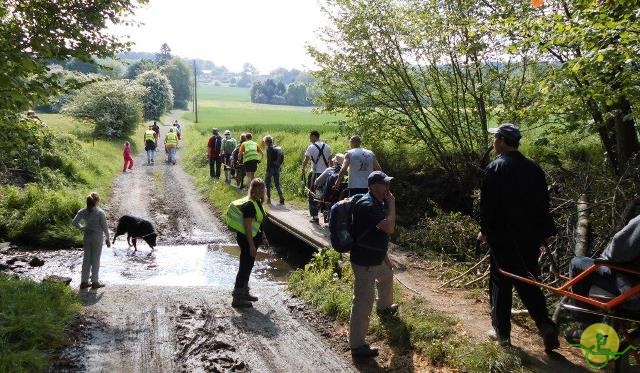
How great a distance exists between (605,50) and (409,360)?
3.88 meters

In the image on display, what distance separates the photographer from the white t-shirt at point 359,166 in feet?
29.9

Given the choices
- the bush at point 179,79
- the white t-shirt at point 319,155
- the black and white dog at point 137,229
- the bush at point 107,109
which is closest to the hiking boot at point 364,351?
the white t-shirt at point 319,155

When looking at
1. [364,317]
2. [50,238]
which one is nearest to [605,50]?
[364,317]

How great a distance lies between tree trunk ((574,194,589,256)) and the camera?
6305 millimetres

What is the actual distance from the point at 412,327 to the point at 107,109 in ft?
108

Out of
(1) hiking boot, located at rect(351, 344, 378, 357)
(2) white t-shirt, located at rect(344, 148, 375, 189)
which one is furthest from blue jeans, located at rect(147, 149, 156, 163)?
(1) hiking boot, located at rect(351, 344, 378, 357)

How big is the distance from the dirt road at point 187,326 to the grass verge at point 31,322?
10.5 inches

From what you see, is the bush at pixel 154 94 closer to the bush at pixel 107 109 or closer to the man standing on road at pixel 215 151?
the bush at pixel 107 109

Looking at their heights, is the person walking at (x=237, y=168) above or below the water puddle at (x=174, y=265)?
above

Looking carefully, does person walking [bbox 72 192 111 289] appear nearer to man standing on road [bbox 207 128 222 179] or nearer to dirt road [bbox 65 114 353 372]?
dirt road [bbox 65 114 353 372]

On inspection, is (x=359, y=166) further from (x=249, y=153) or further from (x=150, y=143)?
(x=150, y=143)

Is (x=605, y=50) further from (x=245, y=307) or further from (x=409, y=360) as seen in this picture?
(x=245, y=307)

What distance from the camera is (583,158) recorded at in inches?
468

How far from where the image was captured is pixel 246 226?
7137mm
